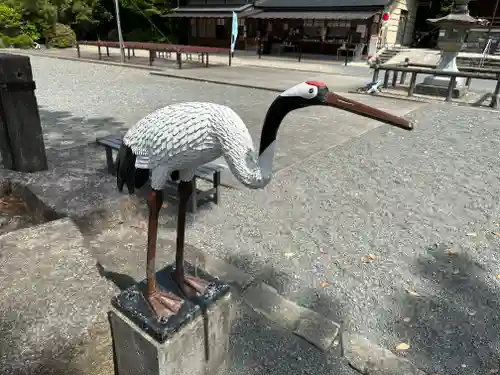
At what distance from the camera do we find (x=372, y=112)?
1673 millimetres

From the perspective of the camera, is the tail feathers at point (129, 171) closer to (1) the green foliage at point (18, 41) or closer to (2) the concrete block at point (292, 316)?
(2) the concrete block at point (292, 316)

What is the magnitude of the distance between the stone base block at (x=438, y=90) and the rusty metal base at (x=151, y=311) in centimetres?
1109

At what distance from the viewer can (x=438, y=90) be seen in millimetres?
11398

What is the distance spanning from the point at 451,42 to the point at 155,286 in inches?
480

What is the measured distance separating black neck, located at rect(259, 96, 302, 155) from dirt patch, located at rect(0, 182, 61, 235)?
8.77 feet

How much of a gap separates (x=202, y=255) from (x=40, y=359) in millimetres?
1475

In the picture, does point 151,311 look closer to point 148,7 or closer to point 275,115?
point 275,115

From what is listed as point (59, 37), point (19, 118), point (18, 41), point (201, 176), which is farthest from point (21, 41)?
point (201, 176)

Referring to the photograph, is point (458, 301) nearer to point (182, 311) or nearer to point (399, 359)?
point (399, 359)

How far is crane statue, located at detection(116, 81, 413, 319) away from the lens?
1.75 meters

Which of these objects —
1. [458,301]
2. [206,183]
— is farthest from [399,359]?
[206,183]

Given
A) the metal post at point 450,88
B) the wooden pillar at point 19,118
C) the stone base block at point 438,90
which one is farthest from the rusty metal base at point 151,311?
the stone base block at point 438,90

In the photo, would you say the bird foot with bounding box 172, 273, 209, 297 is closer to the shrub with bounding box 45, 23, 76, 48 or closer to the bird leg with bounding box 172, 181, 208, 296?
the bird leg with bounding box 172, 181, 208, 296

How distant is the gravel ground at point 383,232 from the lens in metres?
2.80
